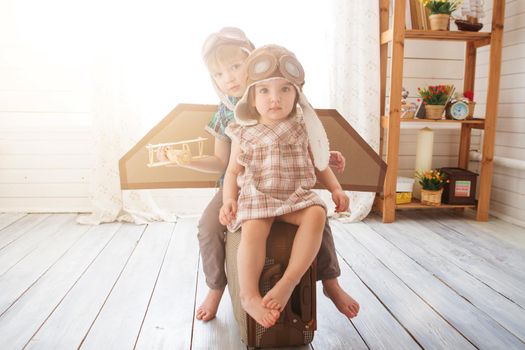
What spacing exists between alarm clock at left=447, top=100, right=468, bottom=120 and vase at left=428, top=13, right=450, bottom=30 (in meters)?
0.41

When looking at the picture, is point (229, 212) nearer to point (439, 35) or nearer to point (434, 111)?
point (434, 111)

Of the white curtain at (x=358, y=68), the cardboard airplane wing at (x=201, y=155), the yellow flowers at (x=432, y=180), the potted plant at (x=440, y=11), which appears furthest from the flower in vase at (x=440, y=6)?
the cardboard airplane wing at (x=201, y=155)

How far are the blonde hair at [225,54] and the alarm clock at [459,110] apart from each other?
1687 mm

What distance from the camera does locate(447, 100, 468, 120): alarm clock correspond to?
2.55 m

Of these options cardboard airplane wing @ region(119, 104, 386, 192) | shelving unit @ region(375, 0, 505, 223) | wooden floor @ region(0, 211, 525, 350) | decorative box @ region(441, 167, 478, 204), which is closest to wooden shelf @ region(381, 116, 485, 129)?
shelving unit @ region(375, 0, 505, 223)

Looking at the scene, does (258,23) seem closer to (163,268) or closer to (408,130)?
(408,130)

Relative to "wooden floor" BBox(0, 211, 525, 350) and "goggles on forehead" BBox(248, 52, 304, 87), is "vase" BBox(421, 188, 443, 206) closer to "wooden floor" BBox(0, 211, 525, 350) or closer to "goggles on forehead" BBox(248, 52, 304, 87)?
"wooden floor" BBox(0, 211, 525, 350)

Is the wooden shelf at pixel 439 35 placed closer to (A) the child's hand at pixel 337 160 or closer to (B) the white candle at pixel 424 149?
(B) the white candle at pixel 424 149

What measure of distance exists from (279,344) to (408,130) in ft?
6.65

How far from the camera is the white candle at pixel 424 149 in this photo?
2684 millimetres

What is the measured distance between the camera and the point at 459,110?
2553mm

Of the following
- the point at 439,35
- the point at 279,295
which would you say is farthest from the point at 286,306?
the point at 439,35

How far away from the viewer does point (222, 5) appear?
8.25 feet

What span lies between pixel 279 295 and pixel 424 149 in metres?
1.90
